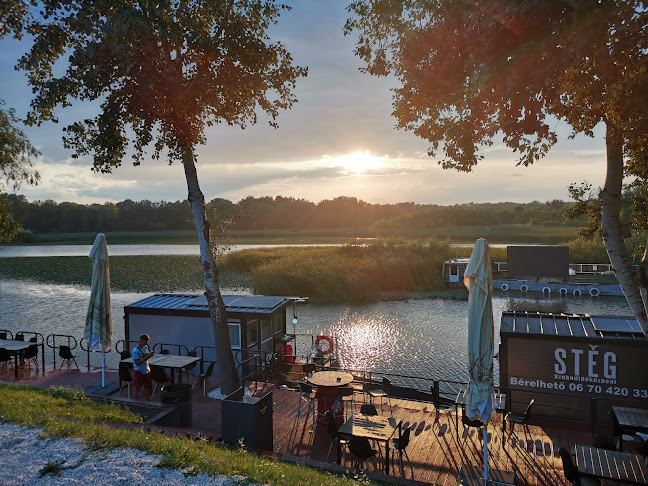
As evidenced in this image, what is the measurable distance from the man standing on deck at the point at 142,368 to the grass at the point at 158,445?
2.14m

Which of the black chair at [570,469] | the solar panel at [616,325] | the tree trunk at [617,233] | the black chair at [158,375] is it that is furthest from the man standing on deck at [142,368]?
the solar panel at [616,325]

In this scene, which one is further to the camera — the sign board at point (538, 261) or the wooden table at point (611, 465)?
the sign board at point (538, 261)

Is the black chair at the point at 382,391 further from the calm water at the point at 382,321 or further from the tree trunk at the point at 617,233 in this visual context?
the calm water at the point at 382,321

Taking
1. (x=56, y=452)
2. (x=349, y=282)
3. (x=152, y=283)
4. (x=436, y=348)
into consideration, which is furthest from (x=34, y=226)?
(x=56, y=452)

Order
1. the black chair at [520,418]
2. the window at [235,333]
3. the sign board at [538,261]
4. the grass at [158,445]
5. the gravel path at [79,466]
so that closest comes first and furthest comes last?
the gravel path at [79,466] → the grass at [158,445] → the black chair at [520,418] → the window at [235,333] → the sign board at [538,261]

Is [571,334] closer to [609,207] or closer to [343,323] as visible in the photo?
[609,207]

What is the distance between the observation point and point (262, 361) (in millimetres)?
14906

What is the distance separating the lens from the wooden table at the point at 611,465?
6504 millimetres

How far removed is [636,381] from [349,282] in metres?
28.2

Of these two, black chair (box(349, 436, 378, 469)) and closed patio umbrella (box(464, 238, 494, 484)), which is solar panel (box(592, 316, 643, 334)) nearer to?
closed patio umbrella (box(464, 238, 494, 484))

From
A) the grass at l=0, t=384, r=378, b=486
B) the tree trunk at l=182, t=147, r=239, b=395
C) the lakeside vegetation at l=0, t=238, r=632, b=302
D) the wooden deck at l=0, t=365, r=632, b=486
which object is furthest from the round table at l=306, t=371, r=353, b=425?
the lakeside vegetation at l=0, t=238, r=632, b=302

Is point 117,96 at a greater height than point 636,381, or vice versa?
point 117,96

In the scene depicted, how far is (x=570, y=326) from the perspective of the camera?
1228 cm

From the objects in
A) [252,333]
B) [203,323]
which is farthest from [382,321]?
[203,323]
